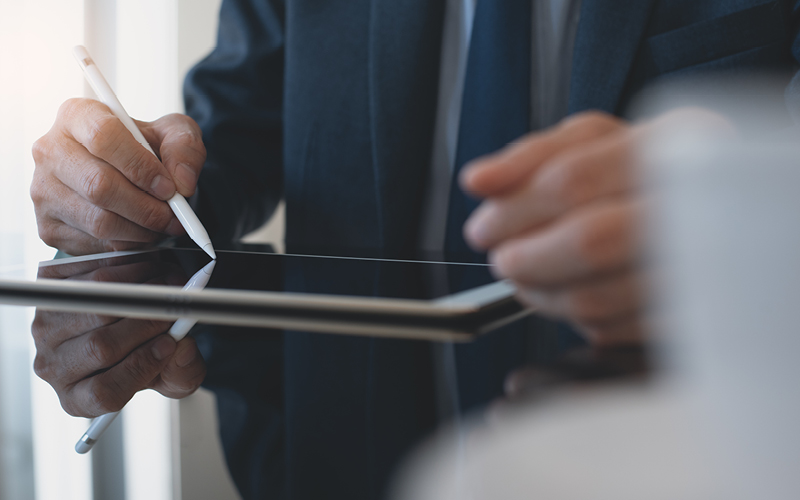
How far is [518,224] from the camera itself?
0.20 metres

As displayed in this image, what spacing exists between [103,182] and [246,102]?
0.40m

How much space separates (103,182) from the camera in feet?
1.35

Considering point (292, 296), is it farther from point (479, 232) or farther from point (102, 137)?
point (102, 137)

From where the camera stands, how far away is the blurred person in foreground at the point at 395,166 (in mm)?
138

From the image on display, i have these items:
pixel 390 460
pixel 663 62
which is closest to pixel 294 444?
pixel 390 460

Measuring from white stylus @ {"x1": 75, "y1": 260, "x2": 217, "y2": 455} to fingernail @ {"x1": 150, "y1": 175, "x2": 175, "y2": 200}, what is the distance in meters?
0.11

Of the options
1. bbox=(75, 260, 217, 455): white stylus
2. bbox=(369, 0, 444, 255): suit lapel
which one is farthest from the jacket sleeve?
bbox=(75, 260, 217, 455): white stylus

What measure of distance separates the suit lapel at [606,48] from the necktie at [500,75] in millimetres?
61

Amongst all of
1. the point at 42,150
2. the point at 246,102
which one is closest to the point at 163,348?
the point at 42,150

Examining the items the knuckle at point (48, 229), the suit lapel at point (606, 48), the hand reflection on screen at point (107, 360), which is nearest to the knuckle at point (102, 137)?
the knuckle at point (48, 229)

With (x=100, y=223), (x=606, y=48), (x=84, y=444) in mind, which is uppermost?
(x=606, y=48)

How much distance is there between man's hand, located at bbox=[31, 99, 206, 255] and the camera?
0.41 m

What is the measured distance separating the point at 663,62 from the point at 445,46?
0.89 feet

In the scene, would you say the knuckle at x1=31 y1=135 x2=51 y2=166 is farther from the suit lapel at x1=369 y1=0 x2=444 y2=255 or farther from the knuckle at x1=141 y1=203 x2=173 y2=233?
the suit lapel at x1=369 y1=0 x2=444 y2=255
